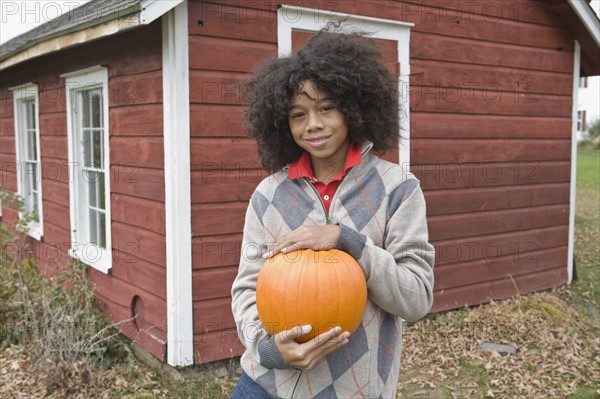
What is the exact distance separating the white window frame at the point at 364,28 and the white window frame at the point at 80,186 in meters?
1.79

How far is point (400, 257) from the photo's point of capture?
1.91 meters

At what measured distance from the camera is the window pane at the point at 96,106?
556cm

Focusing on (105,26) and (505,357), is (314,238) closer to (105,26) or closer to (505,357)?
(105,26)

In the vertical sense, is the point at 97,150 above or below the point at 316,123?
below

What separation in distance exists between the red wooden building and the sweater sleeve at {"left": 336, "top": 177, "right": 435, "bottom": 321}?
259 centimetres

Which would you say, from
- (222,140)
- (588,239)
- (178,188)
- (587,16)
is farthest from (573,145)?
(178,188)

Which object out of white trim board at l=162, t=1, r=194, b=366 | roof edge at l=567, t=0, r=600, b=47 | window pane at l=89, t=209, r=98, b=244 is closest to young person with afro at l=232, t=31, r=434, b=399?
white trim board at l=162, t=1, r=194, b=366

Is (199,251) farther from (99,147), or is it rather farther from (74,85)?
(74,85)

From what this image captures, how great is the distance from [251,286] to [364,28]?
3.49 meters

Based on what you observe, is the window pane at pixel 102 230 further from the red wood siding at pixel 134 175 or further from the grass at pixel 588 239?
the grass at pixel 588 239

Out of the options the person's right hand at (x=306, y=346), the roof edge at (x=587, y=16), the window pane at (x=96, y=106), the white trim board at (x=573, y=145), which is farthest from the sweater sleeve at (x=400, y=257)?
the white trim board at (x=573, y=145)

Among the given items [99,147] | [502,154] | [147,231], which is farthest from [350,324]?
[502,154]

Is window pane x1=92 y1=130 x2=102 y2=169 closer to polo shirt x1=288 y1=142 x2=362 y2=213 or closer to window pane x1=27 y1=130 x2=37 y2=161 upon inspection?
window pane x1=27 y1=130 x2=37 y2=161

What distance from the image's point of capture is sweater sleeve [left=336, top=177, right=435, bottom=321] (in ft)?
6.06
